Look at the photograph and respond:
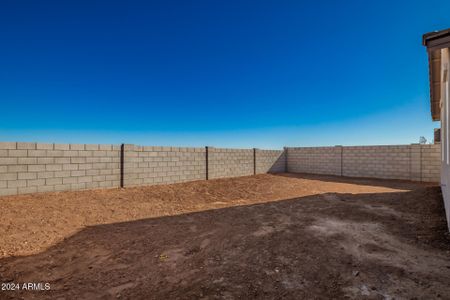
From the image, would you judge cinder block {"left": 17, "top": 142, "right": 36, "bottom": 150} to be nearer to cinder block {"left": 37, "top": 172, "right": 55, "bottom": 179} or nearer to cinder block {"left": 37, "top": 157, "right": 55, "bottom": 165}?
cinder block {"left": 37, "top": 157, "right": 55, "bottom": 165}

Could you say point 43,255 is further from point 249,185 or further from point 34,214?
point 249,185

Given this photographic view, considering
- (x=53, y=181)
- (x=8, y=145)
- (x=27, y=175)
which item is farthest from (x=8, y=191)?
(x=8, y=145)

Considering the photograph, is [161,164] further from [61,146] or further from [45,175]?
[45,175]

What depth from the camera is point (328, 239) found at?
372 cm

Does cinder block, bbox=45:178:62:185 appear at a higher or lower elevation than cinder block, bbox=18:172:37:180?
lower

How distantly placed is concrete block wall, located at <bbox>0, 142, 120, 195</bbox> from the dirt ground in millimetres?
370

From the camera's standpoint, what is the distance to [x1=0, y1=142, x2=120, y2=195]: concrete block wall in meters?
5.86

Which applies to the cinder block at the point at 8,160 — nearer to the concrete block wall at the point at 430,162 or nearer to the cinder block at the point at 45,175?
the cinder block at the point at 45,175

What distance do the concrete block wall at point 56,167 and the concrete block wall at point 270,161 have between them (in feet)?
28.3

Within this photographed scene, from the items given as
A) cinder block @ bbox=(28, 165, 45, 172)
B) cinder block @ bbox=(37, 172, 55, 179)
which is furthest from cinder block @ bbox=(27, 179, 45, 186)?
cinder block @ bbox=(28, 165, 45, 172)

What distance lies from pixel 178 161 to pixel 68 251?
6321mm

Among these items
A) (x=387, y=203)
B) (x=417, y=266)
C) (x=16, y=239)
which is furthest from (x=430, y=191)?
(x=16, y=239)

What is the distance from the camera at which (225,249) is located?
3471mm

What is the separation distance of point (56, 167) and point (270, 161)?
11657 mm
